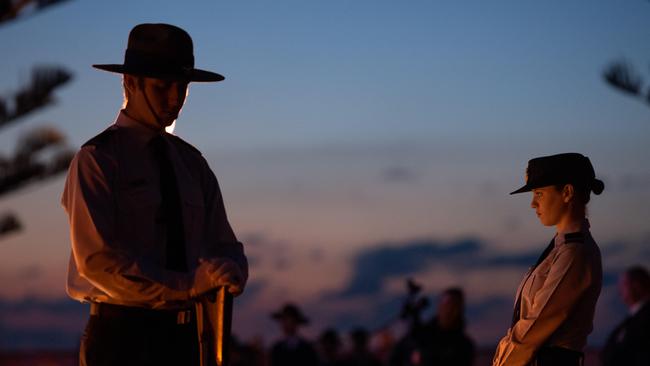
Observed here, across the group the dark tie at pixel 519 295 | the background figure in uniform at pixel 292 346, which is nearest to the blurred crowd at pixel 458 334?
the background figure in uniform at pixel 292 346

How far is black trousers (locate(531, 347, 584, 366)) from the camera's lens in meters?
4.68

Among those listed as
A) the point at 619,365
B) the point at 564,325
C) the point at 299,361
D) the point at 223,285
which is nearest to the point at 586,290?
the point at 564,325

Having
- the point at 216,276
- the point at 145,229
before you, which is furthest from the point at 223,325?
the point at 145,229

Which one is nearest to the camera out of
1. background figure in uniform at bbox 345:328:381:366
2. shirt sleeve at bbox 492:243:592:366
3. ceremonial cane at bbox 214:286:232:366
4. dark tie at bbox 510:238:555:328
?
ceremonial cane at bbox 214:286:232:366

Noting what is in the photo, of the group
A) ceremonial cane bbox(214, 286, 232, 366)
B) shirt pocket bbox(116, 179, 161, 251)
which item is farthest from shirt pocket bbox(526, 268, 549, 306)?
shirt pocket bbox(116, 179, 161, 251)

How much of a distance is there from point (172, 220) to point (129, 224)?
144 mm

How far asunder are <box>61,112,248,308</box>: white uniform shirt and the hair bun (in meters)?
1.57

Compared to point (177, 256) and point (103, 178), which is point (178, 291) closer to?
point (177, 256)

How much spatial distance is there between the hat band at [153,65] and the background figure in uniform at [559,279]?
1.61 meters

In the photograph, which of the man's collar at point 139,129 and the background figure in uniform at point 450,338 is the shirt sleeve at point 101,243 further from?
the background figure in uniform at point 450,338

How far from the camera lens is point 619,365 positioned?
33.4 feet

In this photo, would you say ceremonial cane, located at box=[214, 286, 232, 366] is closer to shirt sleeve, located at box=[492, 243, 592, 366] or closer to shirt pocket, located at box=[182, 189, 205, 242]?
shirt pocket, located at box=[182, 189, 205, 242]

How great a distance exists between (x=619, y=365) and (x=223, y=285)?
7.16m

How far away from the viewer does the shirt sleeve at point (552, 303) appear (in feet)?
15.2
